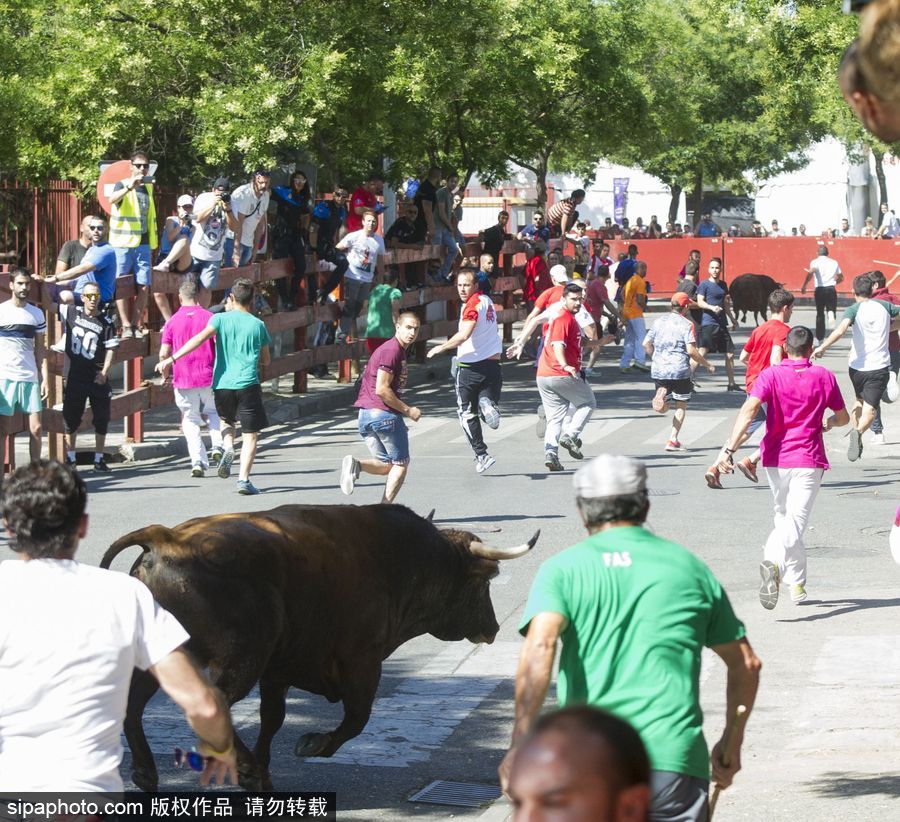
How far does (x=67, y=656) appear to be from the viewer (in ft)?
13.8

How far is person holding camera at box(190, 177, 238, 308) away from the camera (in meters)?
19.6

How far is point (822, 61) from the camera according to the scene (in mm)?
28359

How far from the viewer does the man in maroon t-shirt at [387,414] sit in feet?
44.0

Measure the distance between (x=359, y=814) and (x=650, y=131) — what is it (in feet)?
103

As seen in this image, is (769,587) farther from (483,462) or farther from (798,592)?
(483,462)

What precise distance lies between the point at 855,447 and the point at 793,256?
3134 cm

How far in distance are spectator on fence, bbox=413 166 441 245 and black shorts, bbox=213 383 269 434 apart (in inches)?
475

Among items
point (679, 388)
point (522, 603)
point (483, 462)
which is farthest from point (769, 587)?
point (679, 388)

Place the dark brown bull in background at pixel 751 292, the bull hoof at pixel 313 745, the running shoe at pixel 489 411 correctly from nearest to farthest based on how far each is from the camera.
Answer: the bull hoof at pixel 313 745, the running shoe at pixel 489 411, the dark brown bull in background at pixel 751 292

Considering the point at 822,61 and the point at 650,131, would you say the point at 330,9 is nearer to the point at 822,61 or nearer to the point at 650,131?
the point at 822,61

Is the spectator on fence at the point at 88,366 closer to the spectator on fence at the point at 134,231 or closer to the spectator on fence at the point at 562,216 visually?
the spectator on fence at the point at 134,231

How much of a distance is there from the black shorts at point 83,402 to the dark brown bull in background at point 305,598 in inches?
359

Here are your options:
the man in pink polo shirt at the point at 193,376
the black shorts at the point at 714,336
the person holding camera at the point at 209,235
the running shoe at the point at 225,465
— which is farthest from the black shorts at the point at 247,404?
the black shorts at the point at 714,336

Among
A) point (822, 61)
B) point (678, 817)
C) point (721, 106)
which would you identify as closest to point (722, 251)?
point (721, 106)
